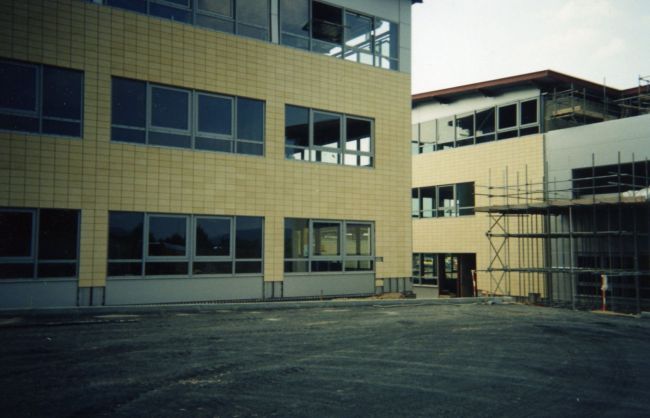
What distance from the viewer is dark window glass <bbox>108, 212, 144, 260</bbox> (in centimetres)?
1473

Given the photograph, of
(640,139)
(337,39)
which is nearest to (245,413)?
(337,39)

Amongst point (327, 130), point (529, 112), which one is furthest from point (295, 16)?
point (529, 112)

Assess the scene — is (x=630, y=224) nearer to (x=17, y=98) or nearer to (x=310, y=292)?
(x=310, y=292)

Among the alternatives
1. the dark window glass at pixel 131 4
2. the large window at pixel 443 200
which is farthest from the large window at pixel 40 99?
Answer: the large window at pixel 443 200

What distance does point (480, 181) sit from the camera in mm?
26047

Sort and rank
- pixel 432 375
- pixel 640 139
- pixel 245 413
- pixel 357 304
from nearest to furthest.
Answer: pixel 245 413
pixel 432 375
pixel 357 304
pixel 640 139

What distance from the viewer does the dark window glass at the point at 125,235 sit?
48.3 feet

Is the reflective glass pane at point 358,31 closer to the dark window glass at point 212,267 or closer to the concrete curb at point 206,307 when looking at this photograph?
the dark window glass at point 212,267

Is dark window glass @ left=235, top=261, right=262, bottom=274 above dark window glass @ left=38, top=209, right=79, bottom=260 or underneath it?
underneath

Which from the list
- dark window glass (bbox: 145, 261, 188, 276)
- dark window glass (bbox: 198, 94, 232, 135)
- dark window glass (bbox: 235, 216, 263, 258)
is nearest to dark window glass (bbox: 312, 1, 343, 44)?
dark window glass (bbox: 198, 94, 232, 135)

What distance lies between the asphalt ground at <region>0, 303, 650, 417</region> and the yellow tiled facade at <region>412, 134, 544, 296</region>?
35.8 feet

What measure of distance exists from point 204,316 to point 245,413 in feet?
26.2

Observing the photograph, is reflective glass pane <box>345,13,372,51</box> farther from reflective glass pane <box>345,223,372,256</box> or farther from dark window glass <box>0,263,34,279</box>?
dark window glass <box>0,263,34,279</box>

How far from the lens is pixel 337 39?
1950 cm
